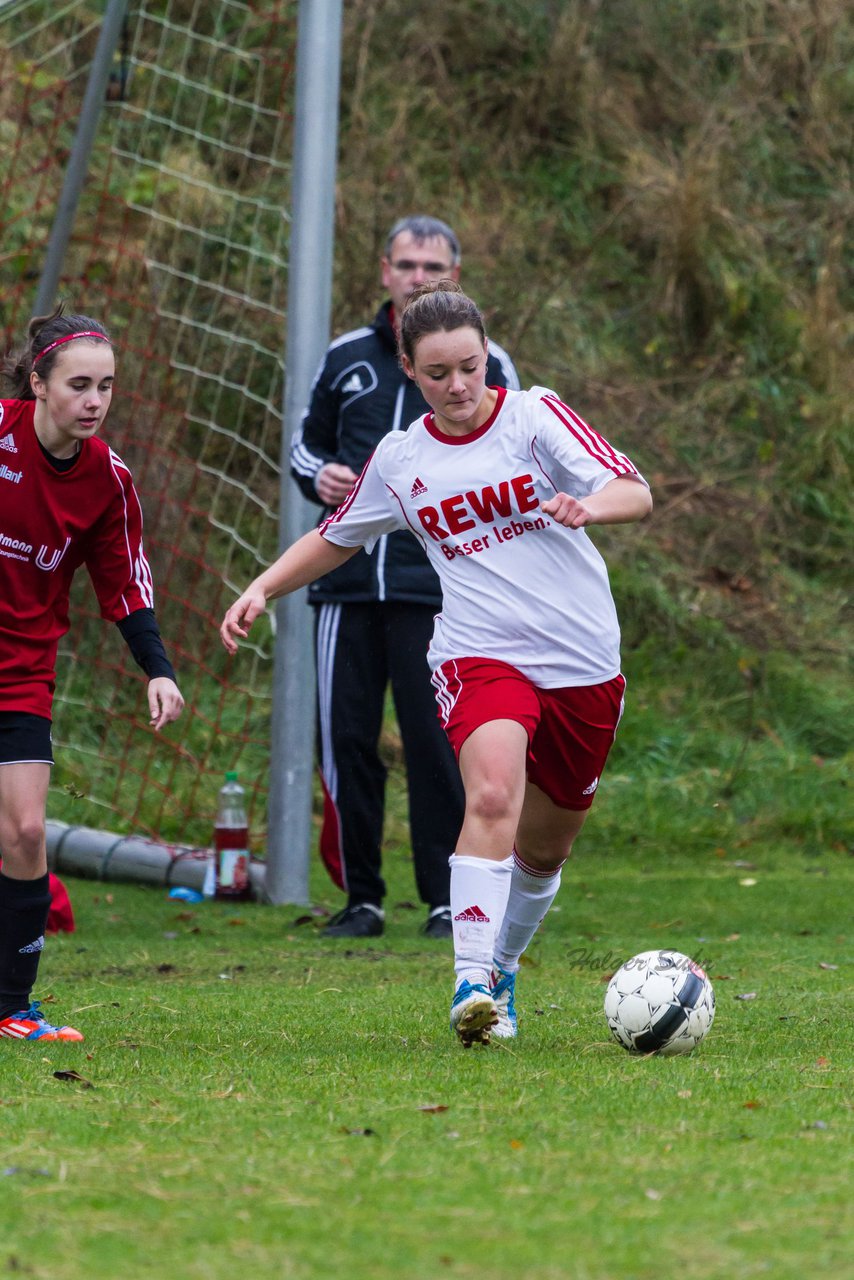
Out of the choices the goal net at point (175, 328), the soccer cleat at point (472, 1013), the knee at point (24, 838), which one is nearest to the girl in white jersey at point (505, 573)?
the soccer cleat at point (472, 1013)

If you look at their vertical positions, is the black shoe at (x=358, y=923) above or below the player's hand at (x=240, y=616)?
below

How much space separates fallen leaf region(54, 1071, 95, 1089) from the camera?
3539 mm

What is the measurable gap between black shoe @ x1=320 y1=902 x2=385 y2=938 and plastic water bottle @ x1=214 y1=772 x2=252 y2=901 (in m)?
0.96

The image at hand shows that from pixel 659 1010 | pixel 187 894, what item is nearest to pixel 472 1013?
pixel 659 1010

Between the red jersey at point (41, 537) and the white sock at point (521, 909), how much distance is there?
4.32 ft

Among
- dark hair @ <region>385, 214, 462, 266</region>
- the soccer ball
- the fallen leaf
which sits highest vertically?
dark hair @ <region>385, 214, 462, 266</region>

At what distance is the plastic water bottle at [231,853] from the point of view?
7.32 metres

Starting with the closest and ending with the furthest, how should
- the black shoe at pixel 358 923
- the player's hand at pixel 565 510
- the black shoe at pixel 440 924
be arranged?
the player's hand at pixel 565 510, the black shoe at pixel 440 924, the black shoe at pixel 358 923

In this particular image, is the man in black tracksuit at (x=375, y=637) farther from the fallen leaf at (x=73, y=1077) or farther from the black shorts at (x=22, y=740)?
the fallen leaf at (x=73, y=1077)

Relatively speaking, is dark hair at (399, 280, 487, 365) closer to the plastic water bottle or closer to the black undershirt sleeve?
the black undershirt sleeve

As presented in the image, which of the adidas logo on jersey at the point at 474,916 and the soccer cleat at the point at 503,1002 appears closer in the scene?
the adidas logo on jersey at the point at 474,916

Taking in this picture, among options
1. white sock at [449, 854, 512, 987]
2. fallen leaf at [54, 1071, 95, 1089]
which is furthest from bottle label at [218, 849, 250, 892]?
fallen leaf at [54, 1071, 95, 1089]

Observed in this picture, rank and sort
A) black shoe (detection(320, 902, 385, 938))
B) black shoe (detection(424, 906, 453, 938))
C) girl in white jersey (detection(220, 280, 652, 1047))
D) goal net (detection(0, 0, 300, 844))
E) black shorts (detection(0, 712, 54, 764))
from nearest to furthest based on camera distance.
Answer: girl in white jersey (detection(220, 280, 652, 1047)) < black shorts (detection(0, 712, 54, 764)) < black shoe (detection(424, 906, 453, 938)) < black shoe (detection(320, 902, 385, 938)) < goal net (detection(0, 0, 300, 844))

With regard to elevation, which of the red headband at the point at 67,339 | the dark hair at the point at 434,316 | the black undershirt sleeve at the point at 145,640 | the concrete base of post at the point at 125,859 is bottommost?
the concrete base of post at the point at 125,859
